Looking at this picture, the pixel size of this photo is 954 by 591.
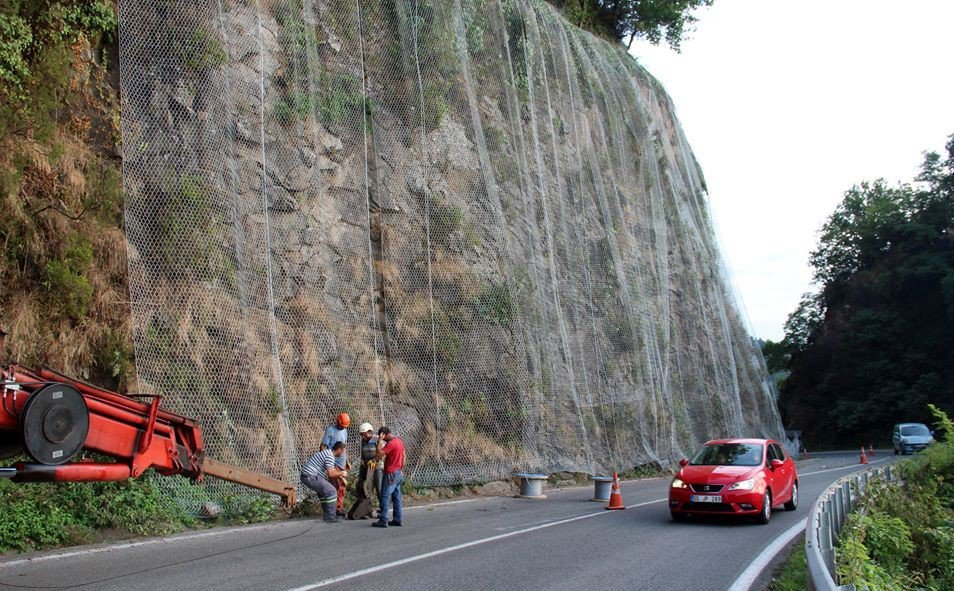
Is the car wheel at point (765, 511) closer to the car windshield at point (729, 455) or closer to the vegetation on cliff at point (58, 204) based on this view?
the car windshield at point (729, 455)

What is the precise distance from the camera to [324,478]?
11.8 m

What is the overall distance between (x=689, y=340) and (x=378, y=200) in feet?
53.0

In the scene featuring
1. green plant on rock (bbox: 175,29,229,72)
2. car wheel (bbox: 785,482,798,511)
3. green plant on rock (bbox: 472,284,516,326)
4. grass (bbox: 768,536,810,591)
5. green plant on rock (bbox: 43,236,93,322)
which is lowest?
grass (bbox: 768,536,810,591)

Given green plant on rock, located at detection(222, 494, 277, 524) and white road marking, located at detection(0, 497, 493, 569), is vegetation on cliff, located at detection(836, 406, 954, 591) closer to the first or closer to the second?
white road marking, located at detection(0, 497, 493, 569)

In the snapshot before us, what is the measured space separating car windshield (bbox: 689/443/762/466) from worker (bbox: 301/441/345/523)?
6006 millimetres

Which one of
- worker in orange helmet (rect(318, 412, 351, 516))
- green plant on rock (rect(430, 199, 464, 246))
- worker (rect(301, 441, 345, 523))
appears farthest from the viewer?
green plant on rock (rect(430, 199, 464, 246))

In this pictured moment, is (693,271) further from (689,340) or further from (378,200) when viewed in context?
(378,200)

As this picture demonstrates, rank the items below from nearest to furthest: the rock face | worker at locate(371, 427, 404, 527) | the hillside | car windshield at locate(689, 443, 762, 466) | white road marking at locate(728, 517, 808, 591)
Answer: white road marking at locate(728, 517, 808, 591) < worker at locate(371, 427, 404, 527) < the hillside < the rock face < car windshield at locate(689, 443, 762, 466)

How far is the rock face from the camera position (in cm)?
1258

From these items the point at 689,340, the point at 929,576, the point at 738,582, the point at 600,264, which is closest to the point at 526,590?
the point at 738,582

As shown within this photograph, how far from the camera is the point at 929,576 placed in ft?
33.0

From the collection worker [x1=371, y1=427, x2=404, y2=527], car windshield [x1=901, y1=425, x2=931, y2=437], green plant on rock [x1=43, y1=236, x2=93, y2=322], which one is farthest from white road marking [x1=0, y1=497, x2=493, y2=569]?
car windshield [x1=901, y1=425, x2=931, y2=437]

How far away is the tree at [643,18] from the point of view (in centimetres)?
3300

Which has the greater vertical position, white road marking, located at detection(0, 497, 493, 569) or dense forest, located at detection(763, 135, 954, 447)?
dense forest, located at detection(763, 135, 954, 447)
